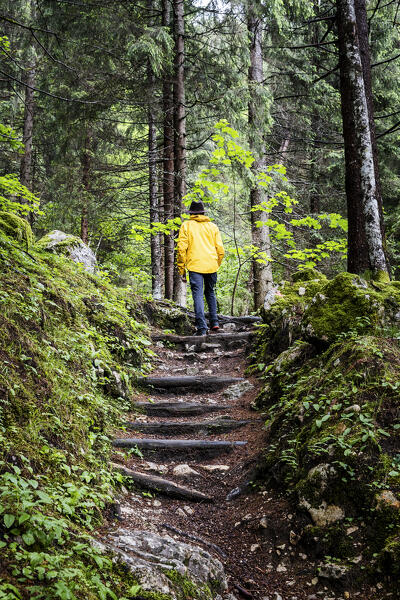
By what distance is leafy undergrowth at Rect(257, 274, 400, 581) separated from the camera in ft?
8.55

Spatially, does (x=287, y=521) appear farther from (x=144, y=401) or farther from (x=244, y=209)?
(x=244, y=209)

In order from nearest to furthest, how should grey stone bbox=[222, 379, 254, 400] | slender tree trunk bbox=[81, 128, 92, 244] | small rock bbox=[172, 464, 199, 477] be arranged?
small rock bbox=[172, 464, 199, 477]
grey stone bbox=[222, 379, 254, 400]
slender tree trunk bbox=[81, 128, 92, 244]

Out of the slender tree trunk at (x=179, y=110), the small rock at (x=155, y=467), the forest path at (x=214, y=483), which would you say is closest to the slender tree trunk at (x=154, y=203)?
the slender tree trunk at (x=179, y=110)

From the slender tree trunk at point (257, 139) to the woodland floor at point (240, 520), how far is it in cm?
754

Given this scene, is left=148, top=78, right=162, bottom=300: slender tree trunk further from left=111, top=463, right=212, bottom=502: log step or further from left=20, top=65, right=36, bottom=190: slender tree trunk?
left=111, top=463, right=212, bottom=502: log step

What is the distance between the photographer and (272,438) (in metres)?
4.07

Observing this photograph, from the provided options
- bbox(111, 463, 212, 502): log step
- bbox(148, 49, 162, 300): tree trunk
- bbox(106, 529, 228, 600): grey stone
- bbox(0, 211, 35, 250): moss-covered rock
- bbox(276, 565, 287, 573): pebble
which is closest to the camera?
bbox(106, 529, 228, 600): grey stone

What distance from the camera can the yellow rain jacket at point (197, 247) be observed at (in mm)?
8172

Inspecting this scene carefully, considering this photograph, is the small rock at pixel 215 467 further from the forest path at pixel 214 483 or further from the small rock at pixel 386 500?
the small rock at pixel 386 500

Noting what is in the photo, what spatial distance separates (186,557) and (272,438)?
1.67 m

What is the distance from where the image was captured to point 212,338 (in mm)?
8094

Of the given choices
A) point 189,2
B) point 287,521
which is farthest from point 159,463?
point 189,2

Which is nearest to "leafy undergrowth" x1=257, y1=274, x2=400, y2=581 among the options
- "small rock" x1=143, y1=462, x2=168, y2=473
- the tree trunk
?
"small rock" x1=143, y1=462, x2=168, y2=473

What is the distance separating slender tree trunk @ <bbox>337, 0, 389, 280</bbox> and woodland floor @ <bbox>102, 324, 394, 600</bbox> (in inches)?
99.5
